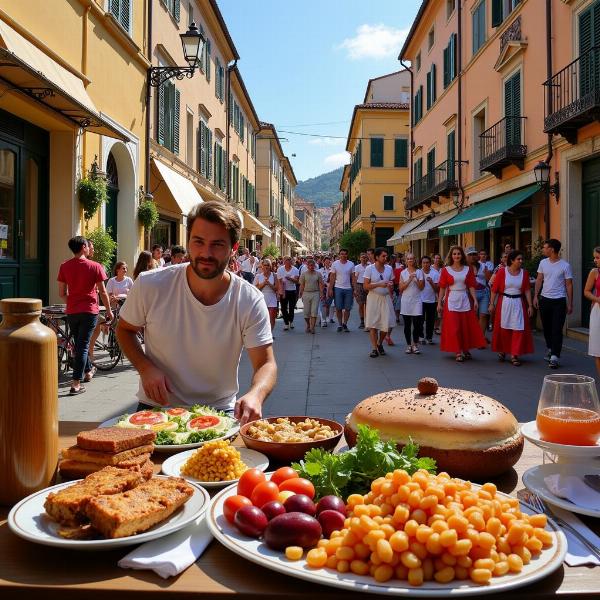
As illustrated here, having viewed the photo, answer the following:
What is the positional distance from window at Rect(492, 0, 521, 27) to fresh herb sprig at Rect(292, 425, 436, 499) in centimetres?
1905

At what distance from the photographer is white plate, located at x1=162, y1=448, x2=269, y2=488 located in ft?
5.80

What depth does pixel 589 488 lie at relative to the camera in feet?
5.46

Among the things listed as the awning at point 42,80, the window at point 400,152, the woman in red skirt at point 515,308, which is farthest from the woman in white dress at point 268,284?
the window at point 400,152

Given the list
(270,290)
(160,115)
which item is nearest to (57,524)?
(270,290)

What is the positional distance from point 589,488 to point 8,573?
4.74ft

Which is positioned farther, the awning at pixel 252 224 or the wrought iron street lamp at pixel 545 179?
the awning at pixel 252 224

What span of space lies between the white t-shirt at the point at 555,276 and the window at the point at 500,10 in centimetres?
1086

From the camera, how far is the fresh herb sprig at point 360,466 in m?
1.55

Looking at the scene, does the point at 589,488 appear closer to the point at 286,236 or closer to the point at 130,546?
the point at 130,546

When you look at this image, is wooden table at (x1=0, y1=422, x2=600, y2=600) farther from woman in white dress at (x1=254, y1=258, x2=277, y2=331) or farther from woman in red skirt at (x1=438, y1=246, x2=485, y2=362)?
woman in white dress at (x1=254, y1=258, x2=277, y2=331)

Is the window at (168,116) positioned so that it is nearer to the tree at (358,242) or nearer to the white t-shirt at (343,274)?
the white t-shirt at (343,274)

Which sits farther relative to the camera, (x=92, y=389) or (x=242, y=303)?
(x=92, y=389)

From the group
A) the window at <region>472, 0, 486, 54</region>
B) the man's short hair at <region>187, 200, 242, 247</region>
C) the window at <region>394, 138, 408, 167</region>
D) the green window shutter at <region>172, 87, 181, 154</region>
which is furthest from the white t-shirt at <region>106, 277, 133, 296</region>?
the window at <region>394, 138, 408, 167</region>

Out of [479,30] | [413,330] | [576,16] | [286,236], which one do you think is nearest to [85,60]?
[413,330]
